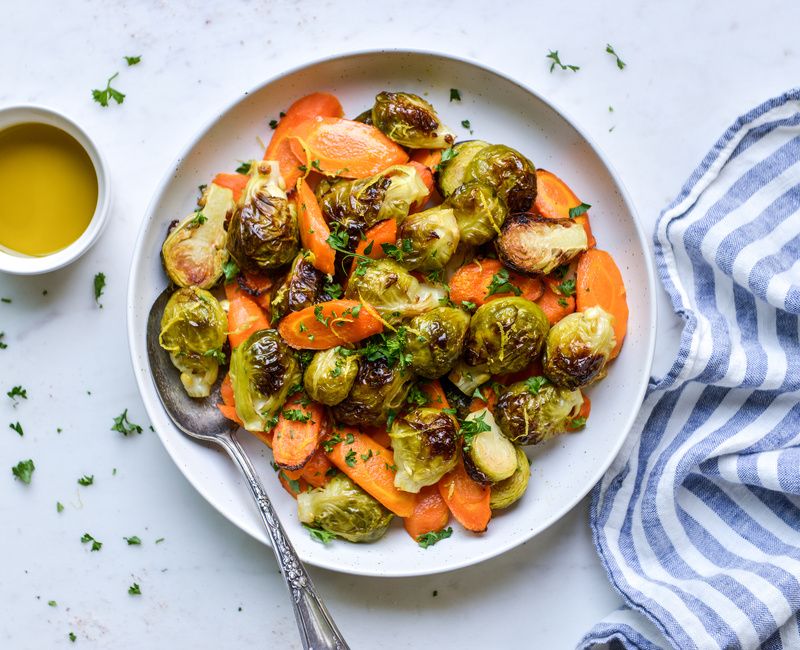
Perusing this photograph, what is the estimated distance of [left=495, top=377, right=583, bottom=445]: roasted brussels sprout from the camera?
10.7 feet

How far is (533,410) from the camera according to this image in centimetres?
327

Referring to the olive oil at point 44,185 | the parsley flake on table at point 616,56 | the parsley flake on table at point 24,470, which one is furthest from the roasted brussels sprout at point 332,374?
the parsley flake on table at point 616,56

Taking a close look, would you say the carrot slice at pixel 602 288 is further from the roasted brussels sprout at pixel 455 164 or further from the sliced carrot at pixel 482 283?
the roasted brussels sprout at pixel 455 164

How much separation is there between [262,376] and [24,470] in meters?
1.52

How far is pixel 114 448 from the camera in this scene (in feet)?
12.4

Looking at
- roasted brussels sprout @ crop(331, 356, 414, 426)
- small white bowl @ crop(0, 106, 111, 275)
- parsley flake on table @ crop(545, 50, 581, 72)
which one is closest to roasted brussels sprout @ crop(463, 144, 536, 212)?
parsley flake on table @ crop(545, 50, 581, 72)

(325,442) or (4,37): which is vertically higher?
(4,37)

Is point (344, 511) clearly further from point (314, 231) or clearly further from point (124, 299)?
point (124, 299)

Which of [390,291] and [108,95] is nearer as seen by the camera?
[390,291]

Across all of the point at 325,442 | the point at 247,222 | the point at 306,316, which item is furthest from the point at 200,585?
the point at 247,222

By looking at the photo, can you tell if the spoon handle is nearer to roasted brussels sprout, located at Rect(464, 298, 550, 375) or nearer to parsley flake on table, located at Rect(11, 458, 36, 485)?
roasted brussels sprout, located at Rect(464, 298, 550, 375)

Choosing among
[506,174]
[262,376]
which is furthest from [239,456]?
[506,174]

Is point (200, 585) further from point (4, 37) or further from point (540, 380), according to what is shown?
point (4, 37)

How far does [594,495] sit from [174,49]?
116 inches
